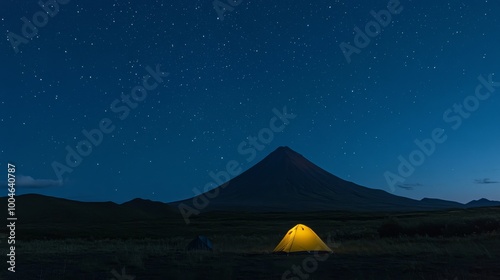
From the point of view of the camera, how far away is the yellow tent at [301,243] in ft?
81.3

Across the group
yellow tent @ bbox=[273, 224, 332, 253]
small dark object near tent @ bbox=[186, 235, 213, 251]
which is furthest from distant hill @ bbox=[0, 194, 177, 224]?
yellow tent @ bbox=[273, 224, 332, 253]

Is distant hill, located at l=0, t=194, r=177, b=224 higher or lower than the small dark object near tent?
higher

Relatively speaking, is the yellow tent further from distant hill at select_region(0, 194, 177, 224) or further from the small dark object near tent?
distant hill at select_region(0, 194, 177, 224)

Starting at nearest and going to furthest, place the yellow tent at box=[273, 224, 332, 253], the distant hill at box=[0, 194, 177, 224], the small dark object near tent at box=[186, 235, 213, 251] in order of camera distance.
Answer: the yellow tent at box=[273, 224, 332, 253]
the small dark object near tent at box=[186, 235, 213, 251]
the distant hill at box=[0, 194, 177, 224]

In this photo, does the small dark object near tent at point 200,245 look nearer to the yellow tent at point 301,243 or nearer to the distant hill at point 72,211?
the yellow tent at point 301,243

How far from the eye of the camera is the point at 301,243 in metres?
25.0

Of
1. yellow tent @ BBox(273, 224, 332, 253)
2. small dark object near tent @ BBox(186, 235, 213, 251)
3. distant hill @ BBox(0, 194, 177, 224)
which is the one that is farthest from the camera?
distant hill @ BBox(0, 194, 177, 224)

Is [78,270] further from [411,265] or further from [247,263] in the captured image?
[411,265]

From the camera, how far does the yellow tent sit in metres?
24.8

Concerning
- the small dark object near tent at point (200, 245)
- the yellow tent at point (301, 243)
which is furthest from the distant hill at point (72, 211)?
the yellow tent at point (301, 243)

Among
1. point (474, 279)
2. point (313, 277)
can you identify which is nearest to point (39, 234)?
point (313, 277)

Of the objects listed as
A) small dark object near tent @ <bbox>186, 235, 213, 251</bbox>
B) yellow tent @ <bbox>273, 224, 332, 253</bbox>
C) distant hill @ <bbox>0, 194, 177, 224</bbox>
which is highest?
distant hill @ <bbox>0, 194, 177, 224</bbox>

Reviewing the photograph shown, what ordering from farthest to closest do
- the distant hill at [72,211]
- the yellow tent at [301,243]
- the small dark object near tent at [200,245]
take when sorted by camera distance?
the distant hill at [72,211]
the small dark object near tent at [200,245]
the yellow tent at [301,243]

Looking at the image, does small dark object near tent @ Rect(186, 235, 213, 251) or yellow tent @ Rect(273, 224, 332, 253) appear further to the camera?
small dark object near tent @ Rect(186, 235, 213, 251)
